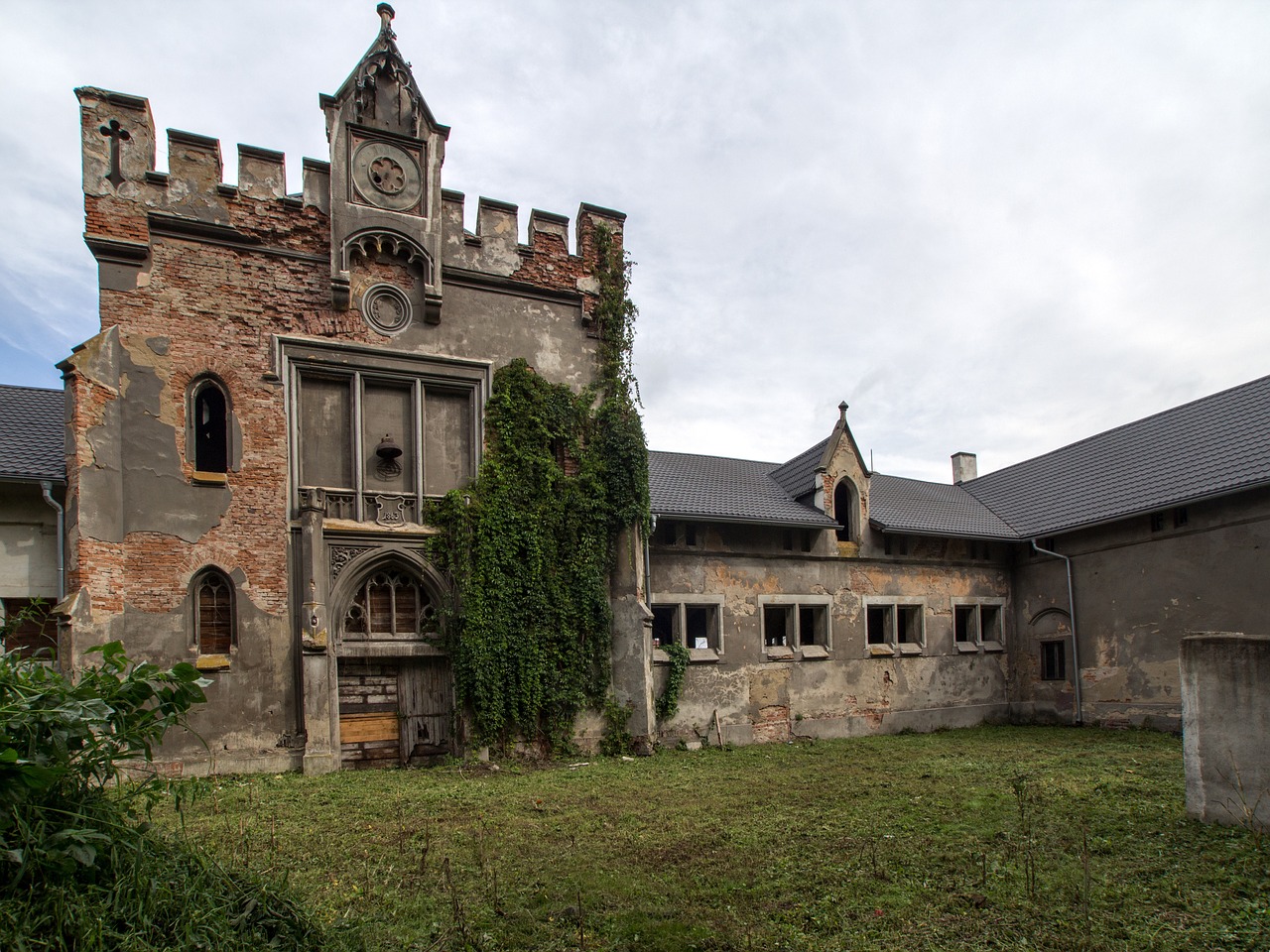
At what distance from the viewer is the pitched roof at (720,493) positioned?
54.9 ft

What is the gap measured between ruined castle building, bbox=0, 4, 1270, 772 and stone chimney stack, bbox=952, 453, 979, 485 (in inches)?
284

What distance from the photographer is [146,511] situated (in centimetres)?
1185

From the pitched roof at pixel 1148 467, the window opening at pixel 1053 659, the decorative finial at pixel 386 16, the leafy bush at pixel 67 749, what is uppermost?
the decorative finial at pixel 386 16

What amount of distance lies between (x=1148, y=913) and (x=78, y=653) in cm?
1220

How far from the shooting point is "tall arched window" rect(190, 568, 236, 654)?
1202cm

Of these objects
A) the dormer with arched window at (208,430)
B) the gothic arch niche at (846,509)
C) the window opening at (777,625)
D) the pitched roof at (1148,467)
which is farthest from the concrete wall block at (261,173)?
the pitched roof at (1148,467)

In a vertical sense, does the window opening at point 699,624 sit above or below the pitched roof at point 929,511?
below

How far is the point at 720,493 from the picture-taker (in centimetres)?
1811

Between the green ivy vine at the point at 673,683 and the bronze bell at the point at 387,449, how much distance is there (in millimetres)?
6242

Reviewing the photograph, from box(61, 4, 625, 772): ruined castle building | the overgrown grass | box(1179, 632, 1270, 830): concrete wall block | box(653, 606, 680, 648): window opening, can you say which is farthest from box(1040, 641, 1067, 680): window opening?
box(61, 4, 625, 772): ruined castle building

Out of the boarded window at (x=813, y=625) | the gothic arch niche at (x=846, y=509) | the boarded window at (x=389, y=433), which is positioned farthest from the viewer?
the gothic arch niche at (x=846, y=509)

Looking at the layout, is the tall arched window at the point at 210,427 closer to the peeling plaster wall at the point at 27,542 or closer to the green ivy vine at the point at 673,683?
the peeling plaster wall at the point at 27,542

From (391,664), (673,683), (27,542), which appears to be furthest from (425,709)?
(27,542)

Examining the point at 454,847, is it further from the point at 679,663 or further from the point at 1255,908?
the point at 679,663
